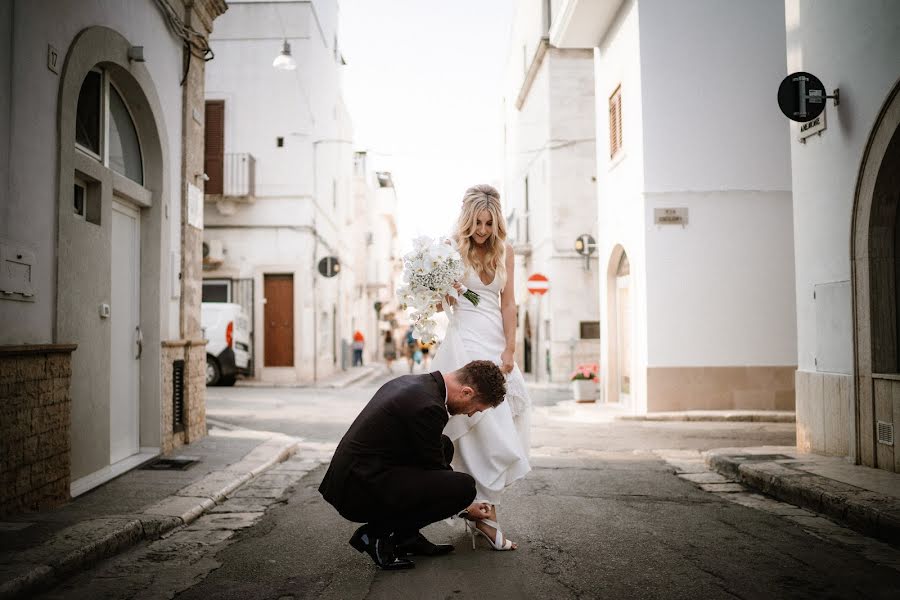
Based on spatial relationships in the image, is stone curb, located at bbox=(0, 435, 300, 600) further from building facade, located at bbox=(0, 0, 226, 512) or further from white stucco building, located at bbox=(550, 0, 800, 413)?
white stucco building, located at bbox=(550, 0, 800, 413)

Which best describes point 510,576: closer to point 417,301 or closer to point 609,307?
point 417,301

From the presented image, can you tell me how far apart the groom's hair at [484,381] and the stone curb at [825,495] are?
2784 mm

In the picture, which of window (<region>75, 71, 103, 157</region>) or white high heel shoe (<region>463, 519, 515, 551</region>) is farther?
window (<region>75, 71, 103, 157</region>)

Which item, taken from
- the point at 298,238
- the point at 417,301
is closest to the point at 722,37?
the point at 417,301

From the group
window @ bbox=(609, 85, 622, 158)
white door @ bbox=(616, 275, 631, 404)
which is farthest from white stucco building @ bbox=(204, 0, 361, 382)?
window @ bbox=(609, 85, 622, 158)

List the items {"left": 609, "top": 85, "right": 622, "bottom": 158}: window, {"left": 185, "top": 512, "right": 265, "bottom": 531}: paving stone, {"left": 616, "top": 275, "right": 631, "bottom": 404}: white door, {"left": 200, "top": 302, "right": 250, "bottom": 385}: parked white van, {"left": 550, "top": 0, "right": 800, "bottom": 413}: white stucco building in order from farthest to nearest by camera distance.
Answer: {"left": 200, "top": 302, "right": 250, "bottom": 385}: parked white van, {"left": 616, "top": 275, "right": 631, "bottom": 404}: white door, {"left": 609, "top": 85, "right": 622, "bottom": 158}: window, {"left": 550, "top": 0, "right": 800, "bottom": 413}: white stucco building, {"left": 185, "top": 512, "right": 265, "bottom": 531}: paving stone

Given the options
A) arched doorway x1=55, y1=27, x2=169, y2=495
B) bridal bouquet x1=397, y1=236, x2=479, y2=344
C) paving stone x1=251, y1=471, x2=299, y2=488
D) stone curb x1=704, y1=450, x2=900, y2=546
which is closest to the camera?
bridal bouquet x1=397, y1=236, x2=479, y2=344

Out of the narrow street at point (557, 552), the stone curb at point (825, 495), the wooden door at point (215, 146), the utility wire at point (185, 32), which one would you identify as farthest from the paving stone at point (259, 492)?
the wooden door at point (215, 146)

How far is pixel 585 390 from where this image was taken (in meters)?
15.1

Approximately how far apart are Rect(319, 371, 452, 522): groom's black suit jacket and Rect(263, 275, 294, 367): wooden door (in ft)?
60.7

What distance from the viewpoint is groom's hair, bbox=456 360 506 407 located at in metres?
4.08

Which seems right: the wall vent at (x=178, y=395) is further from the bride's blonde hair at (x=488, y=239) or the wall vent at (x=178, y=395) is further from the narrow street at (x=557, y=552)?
the bride's blonde hair at (x=488, y=239)

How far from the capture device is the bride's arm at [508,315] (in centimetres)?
507

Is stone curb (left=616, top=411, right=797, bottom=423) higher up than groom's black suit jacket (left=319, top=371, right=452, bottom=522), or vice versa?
groom's black suit jacket (left=319, top=371, right=452, bottom=522)
